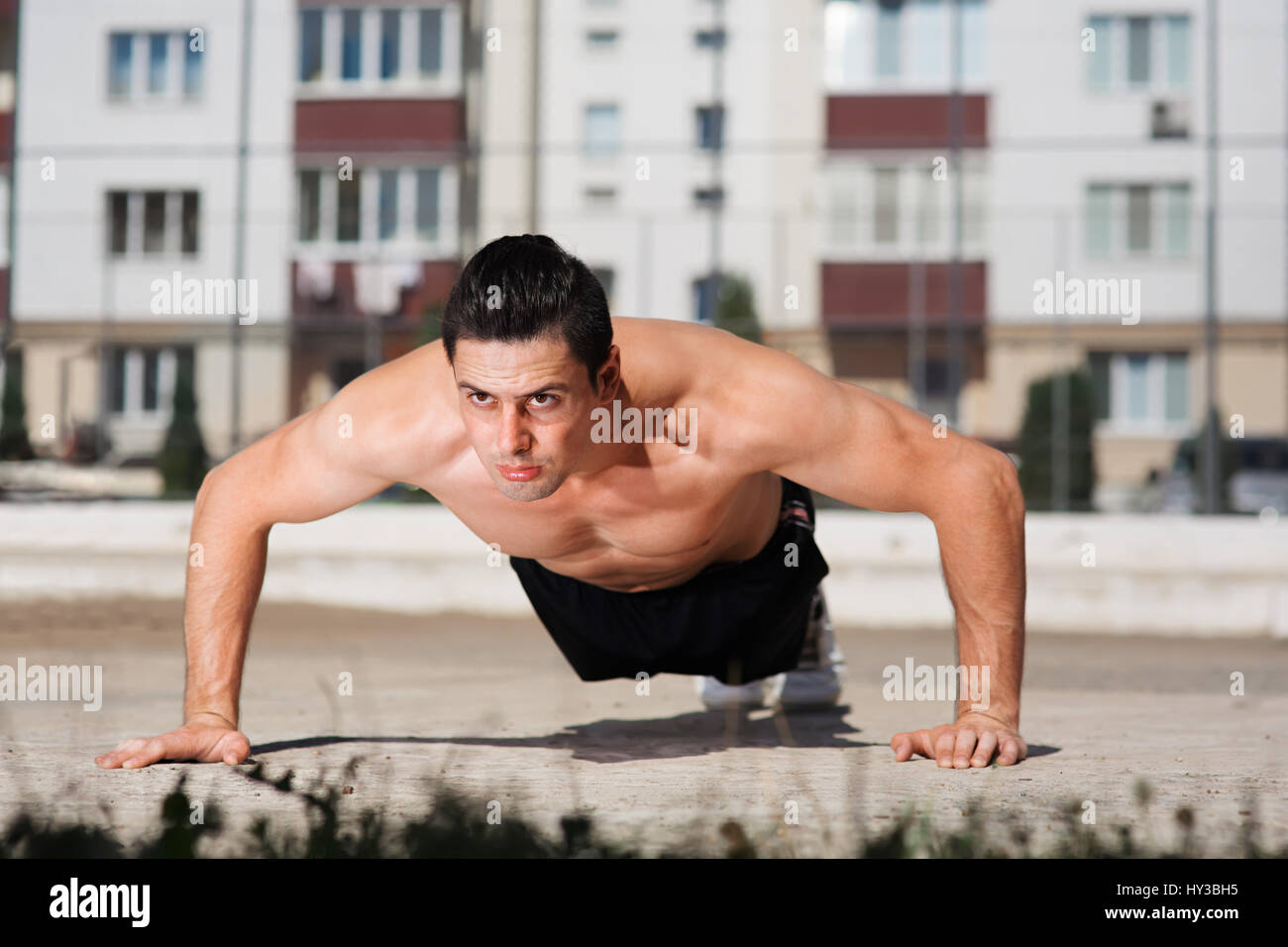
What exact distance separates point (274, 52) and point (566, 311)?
758 inches

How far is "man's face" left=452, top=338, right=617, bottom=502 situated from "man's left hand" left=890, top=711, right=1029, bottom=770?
3.33 feet

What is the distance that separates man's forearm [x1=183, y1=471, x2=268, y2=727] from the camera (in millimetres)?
3191

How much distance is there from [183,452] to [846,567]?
7760 millimetres

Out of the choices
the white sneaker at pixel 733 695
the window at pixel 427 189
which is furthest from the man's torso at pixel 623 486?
the window at pixel 427 189

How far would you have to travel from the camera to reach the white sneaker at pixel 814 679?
14.8 feet

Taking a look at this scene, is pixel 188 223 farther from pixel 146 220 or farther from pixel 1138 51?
pixel 1138 51

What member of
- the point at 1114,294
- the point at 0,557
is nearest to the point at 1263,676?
the point at 0,557

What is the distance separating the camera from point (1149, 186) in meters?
19.8

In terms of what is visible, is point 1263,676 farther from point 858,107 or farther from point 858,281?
point 858,107

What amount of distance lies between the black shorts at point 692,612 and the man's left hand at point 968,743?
23.3 inches

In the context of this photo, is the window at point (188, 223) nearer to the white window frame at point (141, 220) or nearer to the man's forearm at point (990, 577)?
the white window frame at point (141, 220)

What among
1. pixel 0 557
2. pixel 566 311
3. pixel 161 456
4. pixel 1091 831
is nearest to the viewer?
pixel 1091 831

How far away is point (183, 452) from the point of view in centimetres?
1395

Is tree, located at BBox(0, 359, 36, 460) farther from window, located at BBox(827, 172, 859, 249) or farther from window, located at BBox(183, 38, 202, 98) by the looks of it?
window, located at BBox(183, 38, 202, 98)
